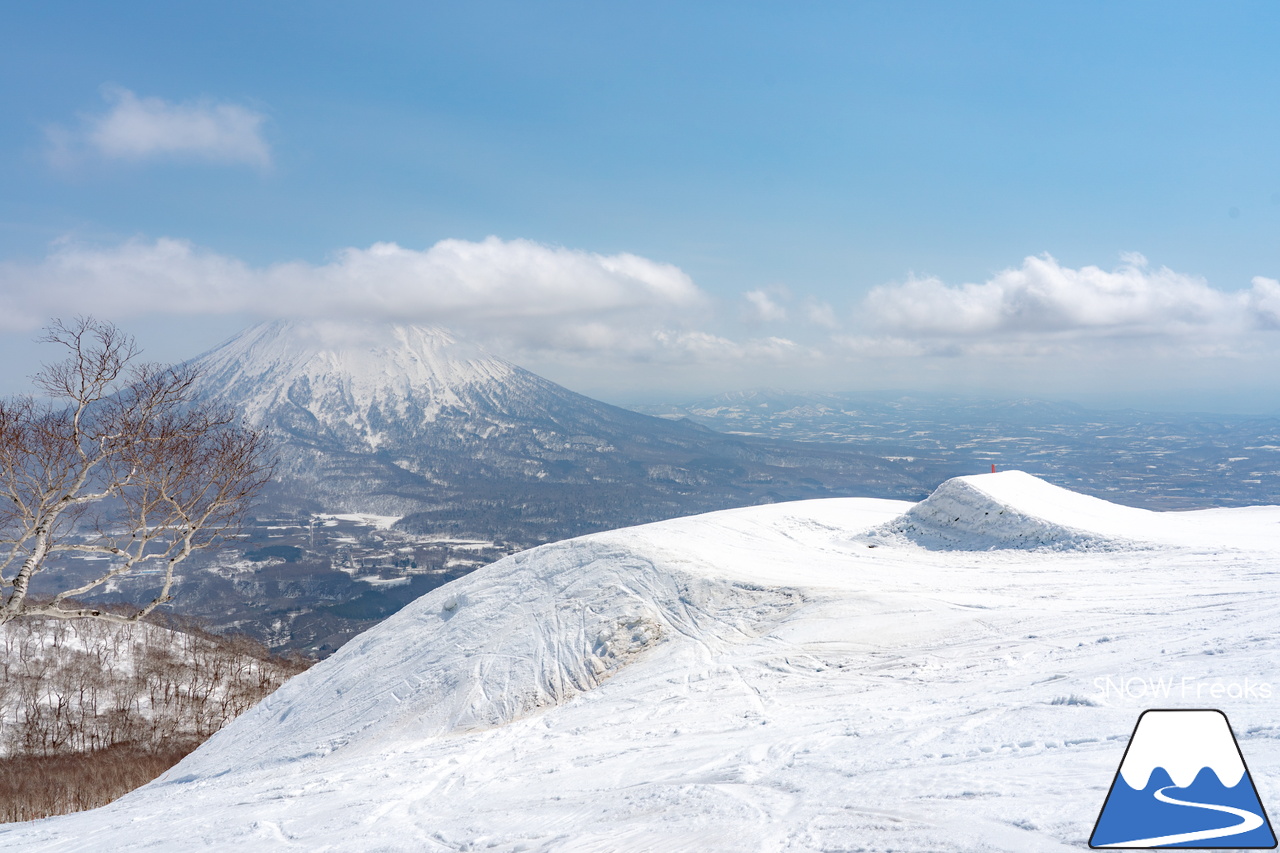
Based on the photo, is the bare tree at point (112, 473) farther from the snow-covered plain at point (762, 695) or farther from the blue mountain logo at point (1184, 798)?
the blue mountain logo at point (1184, 798)

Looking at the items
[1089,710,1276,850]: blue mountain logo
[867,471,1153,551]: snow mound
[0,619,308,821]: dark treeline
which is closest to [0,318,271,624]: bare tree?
[1089,710,1276,850]: blue mountain logo

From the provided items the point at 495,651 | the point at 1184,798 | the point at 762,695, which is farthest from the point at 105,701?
the point at 1184,798

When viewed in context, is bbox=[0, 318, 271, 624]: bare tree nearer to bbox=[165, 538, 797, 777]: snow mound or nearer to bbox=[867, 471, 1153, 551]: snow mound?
bbox=[165, 538, 797, 777]: snow mound

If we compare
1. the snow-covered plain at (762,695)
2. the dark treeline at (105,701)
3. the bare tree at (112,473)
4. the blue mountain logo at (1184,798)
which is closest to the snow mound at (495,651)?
the snow-covered plain at (762,695)

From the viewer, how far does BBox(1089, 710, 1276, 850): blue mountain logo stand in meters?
4.24

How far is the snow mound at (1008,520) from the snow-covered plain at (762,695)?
4.5 inches

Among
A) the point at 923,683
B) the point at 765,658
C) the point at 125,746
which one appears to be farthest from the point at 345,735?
the point at 125,746

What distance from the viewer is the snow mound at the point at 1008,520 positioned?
65.2 feet

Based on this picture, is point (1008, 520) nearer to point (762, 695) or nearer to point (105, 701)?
point (762, 695)

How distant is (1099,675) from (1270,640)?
91.3 inches

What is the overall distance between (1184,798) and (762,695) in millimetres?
7367

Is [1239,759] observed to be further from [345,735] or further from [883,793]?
[345,735]

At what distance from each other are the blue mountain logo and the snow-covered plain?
18 cm

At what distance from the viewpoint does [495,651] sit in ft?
54.1
